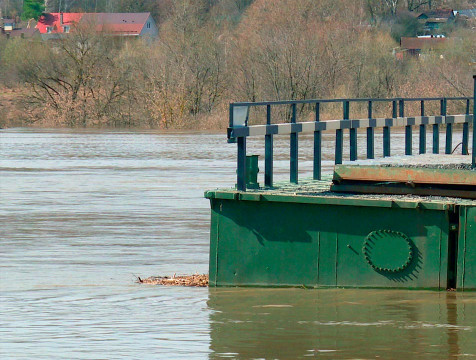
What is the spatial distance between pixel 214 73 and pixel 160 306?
53143mm

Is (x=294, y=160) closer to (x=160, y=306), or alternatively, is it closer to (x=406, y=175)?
(x=406, y=175)

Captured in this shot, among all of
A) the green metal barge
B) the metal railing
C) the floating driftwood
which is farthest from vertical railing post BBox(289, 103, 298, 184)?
the floating driftwood

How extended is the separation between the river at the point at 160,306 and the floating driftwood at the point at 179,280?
7.9 inches

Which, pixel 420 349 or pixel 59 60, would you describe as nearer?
pixel 420 349

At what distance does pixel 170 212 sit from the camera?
17.8 m

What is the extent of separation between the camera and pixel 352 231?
10273mm

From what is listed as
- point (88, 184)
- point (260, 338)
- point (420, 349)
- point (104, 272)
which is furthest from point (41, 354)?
point (88, 184)

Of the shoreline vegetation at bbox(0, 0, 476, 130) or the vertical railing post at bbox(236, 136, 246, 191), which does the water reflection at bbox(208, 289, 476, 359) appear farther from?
the shoreline vegetation at bbox(0, 0, 476, 130)

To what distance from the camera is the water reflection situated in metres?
7.94

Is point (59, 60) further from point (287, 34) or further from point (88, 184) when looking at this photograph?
point (88, 184)

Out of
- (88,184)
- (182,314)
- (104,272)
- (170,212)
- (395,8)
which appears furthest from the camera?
(395,8)

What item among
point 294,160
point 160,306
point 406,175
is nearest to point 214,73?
point 294,160

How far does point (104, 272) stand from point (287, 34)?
48.2 metres

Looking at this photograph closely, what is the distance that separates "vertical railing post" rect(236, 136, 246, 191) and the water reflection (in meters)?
0.99
